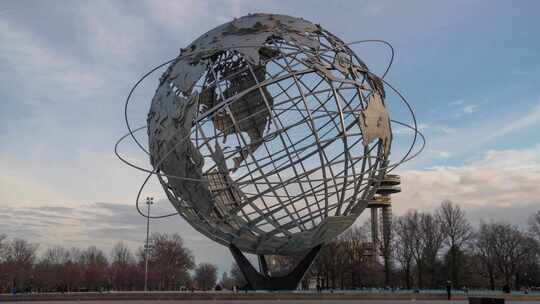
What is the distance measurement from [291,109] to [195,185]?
4587 millimetres

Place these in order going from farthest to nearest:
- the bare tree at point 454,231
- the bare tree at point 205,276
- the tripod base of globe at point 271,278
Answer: the bare tree at point 205,276 < the bare tree at point 454,231 < the tripod base of globe at point 271,278

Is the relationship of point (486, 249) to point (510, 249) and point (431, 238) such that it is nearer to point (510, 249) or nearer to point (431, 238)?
point (510, 249)

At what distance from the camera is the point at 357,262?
155 ft

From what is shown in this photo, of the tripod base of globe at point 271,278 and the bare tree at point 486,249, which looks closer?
the tripod base of globe at point 271,278

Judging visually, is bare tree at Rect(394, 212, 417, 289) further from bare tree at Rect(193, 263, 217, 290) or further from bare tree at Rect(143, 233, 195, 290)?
bare tree at Rect(193, 263, 217, 290)

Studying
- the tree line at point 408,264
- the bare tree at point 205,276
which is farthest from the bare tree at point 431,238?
the bare tree at point 205,276

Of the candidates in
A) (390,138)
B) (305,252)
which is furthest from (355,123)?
(305,252)

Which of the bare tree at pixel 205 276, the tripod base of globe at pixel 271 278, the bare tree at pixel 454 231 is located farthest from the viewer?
the bare tree at pixel 205 276

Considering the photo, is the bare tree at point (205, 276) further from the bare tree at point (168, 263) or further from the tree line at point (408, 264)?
the tree line at point (408, 264)

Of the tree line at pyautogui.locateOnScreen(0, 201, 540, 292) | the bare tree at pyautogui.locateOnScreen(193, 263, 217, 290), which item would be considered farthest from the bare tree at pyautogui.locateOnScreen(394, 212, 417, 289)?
the bare tree at pyautogui.locateOnScreen(193, 263, 217, 290)

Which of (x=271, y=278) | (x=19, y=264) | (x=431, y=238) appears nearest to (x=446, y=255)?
(x=431, y=238)

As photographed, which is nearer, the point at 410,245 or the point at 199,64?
the point at 199,64

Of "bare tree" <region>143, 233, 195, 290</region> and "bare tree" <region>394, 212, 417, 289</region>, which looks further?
"bare tree" <region>143, 233, 195, 290</region>

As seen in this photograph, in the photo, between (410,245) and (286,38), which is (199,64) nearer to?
(286,38)
